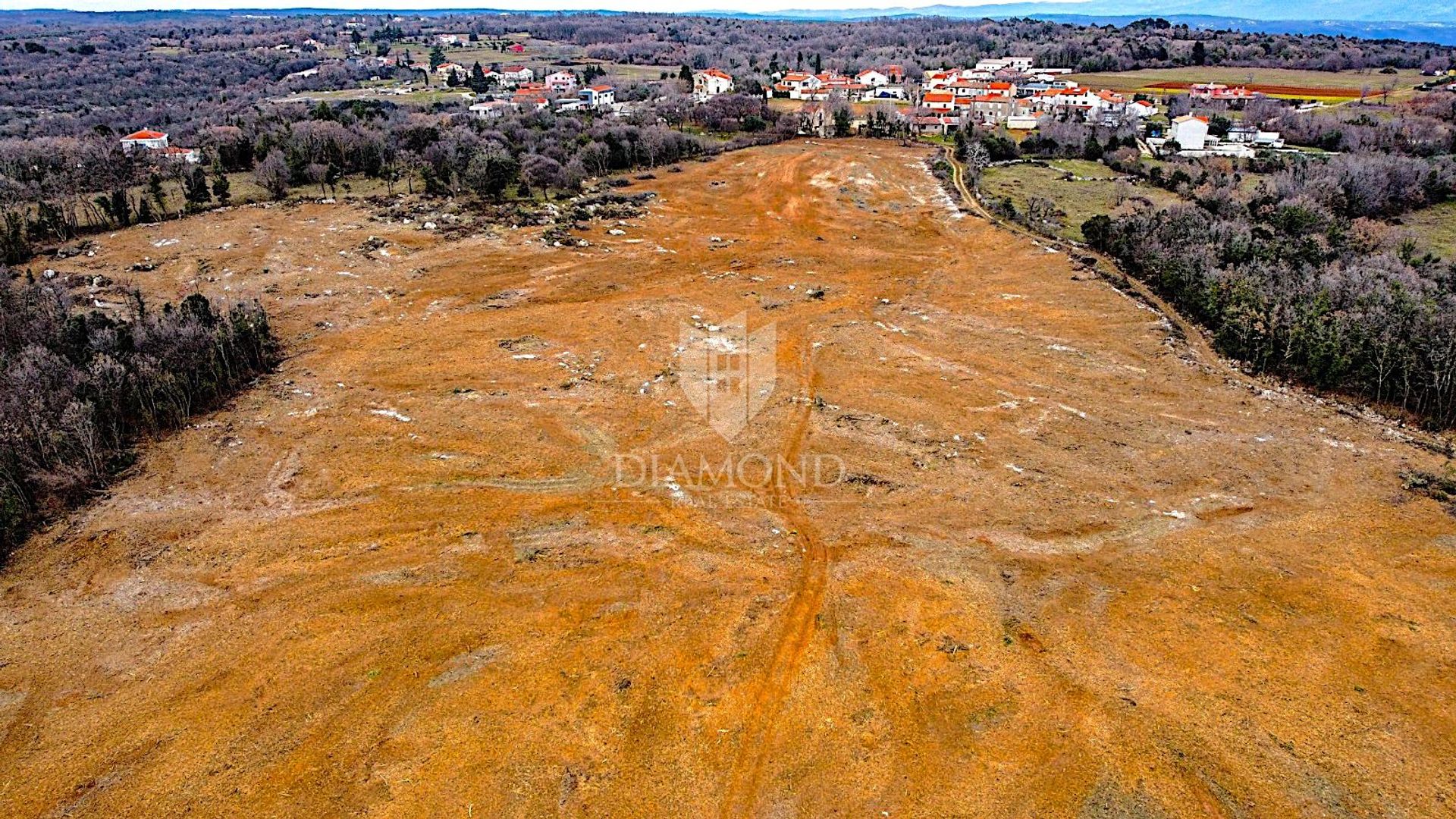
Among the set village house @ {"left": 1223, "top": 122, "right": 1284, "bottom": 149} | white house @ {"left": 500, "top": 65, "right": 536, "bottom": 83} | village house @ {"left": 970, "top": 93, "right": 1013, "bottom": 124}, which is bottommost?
village house @ {"left": 1223, "top": 122, "right": 1284, "bottom": 149}

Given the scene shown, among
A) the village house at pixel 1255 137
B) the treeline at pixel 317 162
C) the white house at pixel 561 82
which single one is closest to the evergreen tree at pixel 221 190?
the treeline at pixel 317 162

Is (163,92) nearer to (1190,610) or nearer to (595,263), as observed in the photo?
(595,263)

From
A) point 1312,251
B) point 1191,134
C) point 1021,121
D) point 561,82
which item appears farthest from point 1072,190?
point 561,82

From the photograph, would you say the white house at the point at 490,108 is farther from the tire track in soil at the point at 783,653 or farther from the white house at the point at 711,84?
the tire track in soil at the point at 783,653

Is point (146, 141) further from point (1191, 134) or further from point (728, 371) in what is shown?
point (1191, 134)

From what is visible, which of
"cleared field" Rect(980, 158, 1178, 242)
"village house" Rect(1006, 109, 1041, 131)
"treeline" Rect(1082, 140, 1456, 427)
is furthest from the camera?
"village house" Rect(1006, 109, 1041, 131)

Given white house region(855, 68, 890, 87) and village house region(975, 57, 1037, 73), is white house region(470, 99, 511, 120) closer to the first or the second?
white house region(855, 68, 890, 87)

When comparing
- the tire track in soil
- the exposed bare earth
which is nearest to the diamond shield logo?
the exposed bare earth
